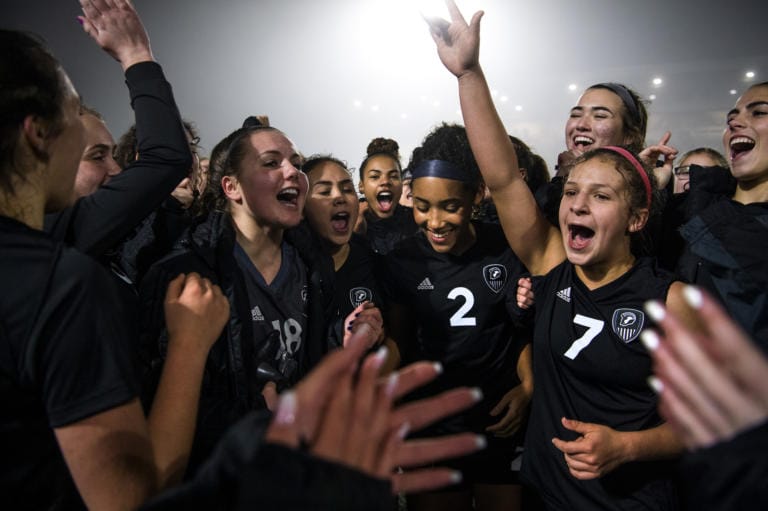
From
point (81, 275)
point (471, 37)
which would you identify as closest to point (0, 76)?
point (81, 275)

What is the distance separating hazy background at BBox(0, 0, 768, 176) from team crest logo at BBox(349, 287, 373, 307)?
40.6ft

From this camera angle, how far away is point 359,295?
235 cm

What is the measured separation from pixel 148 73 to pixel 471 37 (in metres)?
1.11

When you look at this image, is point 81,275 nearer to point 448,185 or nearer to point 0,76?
point 0,76

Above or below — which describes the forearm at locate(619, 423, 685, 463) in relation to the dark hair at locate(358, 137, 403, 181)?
below

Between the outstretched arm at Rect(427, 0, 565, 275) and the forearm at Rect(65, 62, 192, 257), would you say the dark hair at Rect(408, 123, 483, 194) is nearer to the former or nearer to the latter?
the outstretched arm at Rect(427, 0, 565, 275)

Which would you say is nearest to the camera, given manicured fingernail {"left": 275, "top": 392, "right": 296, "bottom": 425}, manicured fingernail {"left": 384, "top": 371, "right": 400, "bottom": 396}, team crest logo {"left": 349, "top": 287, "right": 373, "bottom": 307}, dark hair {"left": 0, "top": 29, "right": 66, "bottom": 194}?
manicured fingernail {"left": 275, "top": 392, "right": 296, "bottom": 425}

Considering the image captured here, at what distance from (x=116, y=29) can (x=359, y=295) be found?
146 centimetres

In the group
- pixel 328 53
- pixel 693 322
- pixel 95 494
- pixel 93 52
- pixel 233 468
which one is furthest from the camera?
pixel 328 53

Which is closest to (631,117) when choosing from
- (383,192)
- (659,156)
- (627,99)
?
(627,99)

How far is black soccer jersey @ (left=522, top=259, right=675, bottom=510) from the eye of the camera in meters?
1.52

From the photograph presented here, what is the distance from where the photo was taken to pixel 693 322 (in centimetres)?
148

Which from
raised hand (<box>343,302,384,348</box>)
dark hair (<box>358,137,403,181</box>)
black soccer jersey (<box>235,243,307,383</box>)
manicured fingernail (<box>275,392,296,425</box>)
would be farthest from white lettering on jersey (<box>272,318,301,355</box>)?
dark hair (<box>358,137,403,181</box>)

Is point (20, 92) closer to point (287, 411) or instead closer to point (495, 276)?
point (287, 411)
